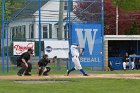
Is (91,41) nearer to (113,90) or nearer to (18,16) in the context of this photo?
(18,16)

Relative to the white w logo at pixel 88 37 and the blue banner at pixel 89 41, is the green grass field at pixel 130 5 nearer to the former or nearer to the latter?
the blue banner at pixel 89 41

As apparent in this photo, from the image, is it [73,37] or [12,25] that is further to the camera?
[12,25]

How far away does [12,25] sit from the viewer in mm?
38625

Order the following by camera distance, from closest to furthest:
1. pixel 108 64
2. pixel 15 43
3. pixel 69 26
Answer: pixel 15 43 < pixel 69 26 < pixel 108 64

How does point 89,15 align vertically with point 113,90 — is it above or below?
above

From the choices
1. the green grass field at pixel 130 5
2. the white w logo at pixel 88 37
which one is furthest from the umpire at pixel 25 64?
the green grass field at pixel 130 5

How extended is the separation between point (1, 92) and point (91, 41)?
1737 cm

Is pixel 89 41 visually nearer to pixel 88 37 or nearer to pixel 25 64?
pixel 88 37

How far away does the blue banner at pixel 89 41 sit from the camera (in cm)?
3306

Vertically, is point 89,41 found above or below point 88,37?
below

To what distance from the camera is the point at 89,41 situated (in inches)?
1319

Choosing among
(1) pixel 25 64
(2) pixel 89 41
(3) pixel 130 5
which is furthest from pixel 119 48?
(3) pixel 130 5

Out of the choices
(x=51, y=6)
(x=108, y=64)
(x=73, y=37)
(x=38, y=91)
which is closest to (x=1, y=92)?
(x=38, y=91)

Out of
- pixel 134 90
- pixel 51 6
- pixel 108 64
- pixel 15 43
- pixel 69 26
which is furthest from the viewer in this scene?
pixel 51 6
